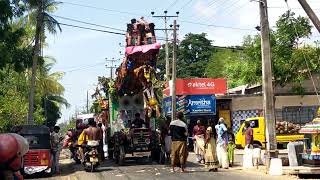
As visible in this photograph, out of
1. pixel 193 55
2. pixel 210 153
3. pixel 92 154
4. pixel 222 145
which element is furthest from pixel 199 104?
pixel 193 55

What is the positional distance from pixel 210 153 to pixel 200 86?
770 inches

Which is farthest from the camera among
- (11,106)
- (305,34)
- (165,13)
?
(165,13)

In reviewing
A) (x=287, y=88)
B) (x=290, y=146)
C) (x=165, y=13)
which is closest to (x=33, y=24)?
(x=165, y=13)

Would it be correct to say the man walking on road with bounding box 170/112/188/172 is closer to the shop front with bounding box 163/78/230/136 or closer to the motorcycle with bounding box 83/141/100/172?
the motorcycle with bounding box 83/141/100/172

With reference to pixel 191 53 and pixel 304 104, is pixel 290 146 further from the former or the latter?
pixel 191 53

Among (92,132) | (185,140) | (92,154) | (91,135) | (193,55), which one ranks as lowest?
(92,154)

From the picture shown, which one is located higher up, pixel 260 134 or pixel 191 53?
pixel 191 53

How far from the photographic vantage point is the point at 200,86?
122ft

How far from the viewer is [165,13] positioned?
44719 mm

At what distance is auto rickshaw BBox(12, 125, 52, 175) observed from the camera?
1848 centimetres

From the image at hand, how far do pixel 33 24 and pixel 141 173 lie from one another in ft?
63.4

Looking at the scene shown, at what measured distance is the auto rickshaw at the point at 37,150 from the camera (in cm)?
1848

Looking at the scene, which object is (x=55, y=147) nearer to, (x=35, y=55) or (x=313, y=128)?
(x=313, y=128)

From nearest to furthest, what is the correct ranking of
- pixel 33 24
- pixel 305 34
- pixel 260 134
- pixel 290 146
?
1. pixel 290 146
2. pixel 305 34
3. pixel 260 134
4. pixel 33 24
